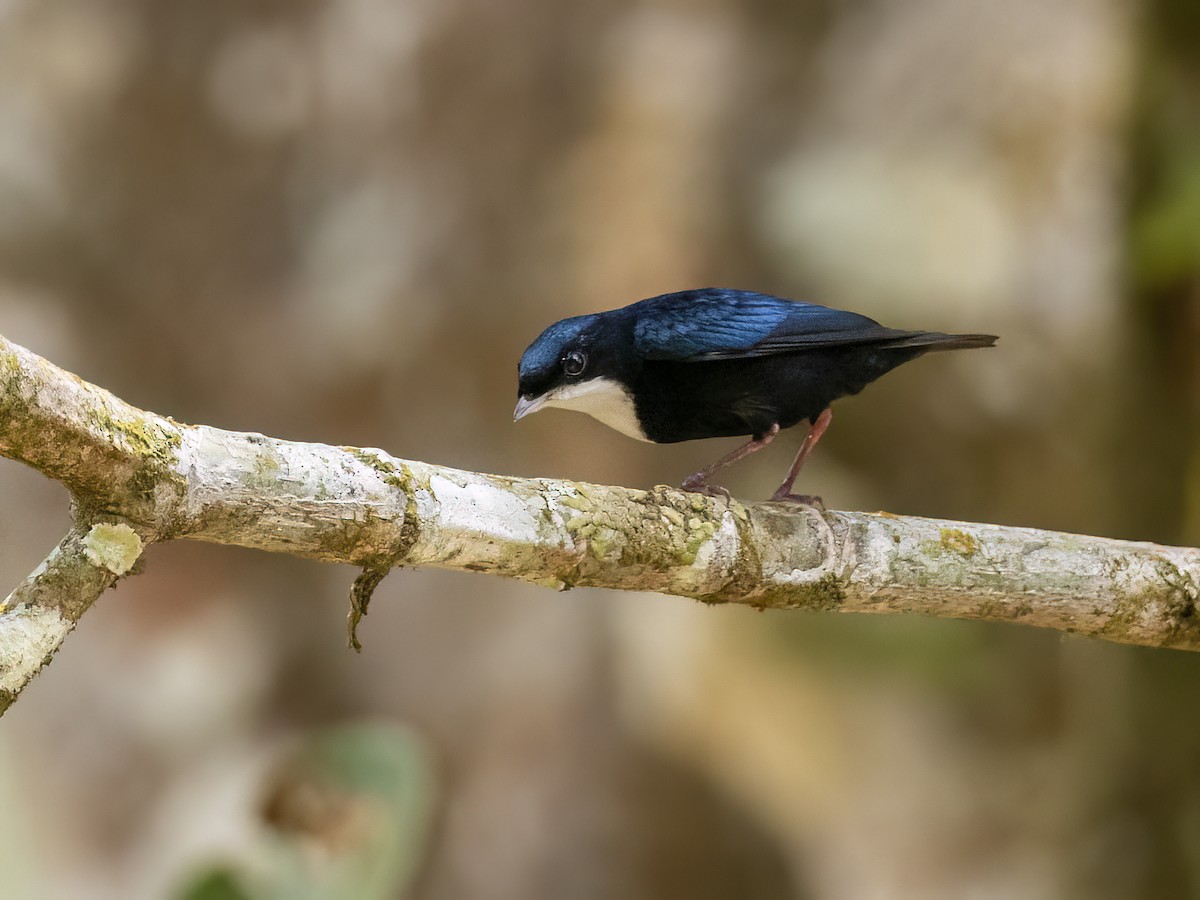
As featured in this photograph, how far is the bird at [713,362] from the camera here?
3.92m

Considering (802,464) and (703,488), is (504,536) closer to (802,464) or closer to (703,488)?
(703,488)

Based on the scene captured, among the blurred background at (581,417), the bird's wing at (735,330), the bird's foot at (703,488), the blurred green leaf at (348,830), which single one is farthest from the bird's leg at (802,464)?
the blurred background at (581,417)

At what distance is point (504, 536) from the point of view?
114 inches

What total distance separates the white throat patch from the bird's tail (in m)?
0.91

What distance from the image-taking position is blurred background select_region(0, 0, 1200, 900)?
299 inches

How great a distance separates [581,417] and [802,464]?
3741 mm

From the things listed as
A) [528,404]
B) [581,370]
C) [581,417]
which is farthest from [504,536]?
[581,417]

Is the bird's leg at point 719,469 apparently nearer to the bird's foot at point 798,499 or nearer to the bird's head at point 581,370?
the bird's foot at point 798,499

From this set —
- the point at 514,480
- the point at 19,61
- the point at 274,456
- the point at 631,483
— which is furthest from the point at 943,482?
the point at 19,61

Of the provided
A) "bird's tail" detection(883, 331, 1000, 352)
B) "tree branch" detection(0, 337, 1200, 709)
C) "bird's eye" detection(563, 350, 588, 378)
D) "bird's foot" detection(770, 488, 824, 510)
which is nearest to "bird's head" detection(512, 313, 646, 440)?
"bird's eye" detection(563, 350, 588, 378)

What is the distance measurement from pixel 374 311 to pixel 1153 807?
238 inches

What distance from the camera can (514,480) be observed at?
3047mm

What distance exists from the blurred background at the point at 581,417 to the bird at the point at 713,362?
11.7ft

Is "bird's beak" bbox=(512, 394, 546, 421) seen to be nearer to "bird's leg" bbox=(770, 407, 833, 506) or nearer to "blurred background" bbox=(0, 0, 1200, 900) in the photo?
"bird's leg" bbox=(770, 407, 833, 506)
